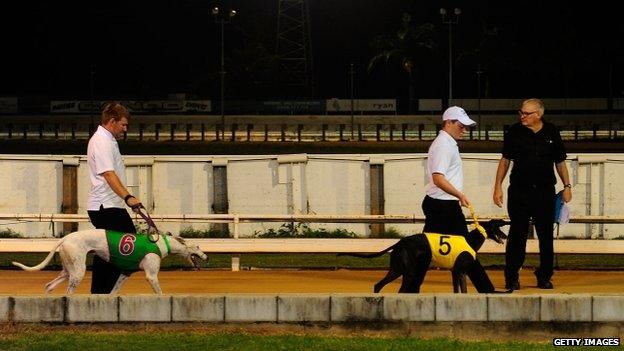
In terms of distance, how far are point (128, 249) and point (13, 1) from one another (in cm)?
8684

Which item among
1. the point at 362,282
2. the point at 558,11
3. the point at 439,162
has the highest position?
the point at 558,11

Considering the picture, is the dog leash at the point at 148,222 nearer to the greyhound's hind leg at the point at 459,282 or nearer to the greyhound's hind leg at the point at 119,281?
the greyhound's hind leg at the point at 119,281

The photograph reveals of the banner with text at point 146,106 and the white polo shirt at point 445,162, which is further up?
the banner with text at point 146,106

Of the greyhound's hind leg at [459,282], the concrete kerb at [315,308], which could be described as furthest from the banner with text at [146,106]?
the concrete kerb at [315,308]

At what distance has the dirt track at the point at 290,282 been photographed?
459 inches

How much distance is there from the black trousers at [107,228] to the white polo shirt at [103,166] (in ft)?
0.17

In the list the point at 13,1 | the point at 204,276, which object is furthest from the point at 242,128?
the point at 204,276

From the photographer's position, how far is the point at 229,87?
7788 centimetres

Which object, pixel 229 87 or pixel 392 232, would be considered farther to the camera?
pixel 229 87

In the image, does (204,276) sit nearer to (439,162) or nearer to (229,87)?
(439,162)

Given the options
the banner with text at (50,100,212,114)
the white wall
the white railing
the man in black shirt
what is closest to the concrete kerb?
the man in black shirt

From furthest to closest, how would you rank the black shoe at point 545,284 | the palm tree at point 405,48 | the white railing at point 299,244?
the palm tree at point 405,48
the white railing at point 299,244
the black shoe at point 545,284

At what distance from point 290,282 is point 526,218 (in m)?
2.72

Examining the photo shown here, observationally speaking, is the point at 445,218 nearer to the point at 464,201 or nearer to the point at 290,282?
the point at 464,201
